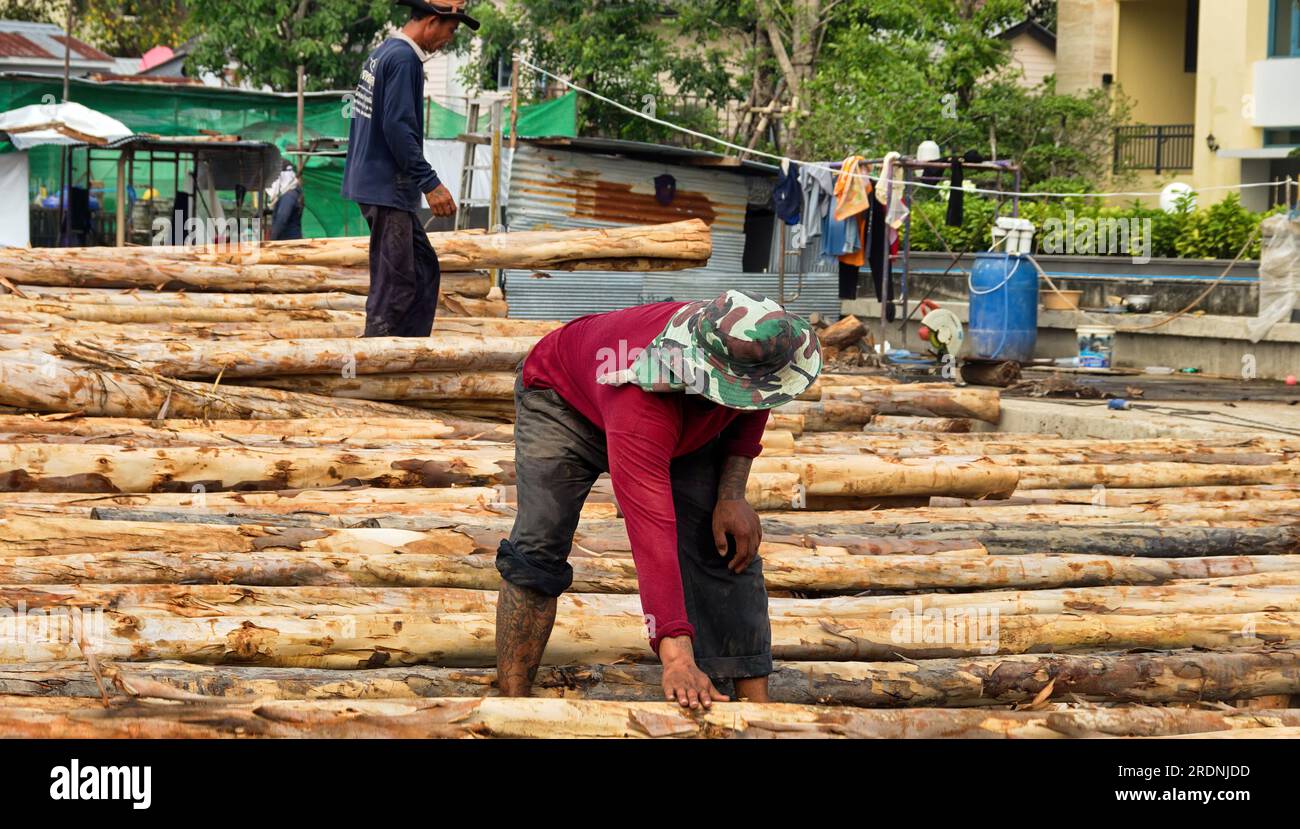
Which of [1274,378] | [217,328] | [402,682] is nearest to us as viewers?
[402,682]

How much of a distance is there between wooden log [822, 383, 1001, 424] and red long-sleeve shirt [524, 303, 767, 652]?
5.58m

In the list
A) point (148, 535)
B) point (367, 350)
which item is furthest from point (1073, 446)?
point (148, 535)

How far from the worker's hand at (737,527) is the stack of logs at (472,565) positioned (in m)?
0.47

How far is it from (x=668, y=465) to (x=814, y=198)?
43.5 ft

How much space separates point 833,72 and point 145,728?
20258mm

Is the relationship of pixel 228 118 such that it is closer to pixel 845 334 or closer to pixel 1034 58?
pixel 845 334

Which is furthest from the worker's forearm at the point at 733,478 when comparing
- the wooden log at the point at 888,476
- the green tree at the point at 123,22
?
the green tree at the point at 123,22

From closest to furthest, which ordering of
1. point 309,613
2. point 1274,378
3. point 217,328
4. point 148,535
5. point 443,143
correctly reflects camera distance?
point 309,613
point 148,535
point 217,328
point 1274,378
point 443,143

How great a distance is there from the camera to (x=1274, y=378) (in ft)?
47.2

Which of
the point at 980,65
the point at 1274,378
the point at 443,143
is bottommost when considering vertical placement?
the point at 1274,378

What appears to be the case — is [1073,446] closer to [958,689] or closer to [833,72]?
[958,689]

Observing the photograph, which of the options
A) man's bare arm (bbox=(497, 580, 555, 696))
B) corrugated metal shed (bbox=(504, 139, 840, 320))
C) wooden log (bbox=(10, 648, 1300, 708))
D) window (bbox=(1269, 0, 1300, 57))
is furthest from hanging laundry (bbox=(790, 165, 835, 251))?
man's bare arm (bbox=(497, 580, 555, 696))

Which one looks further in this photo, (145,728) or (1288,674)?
(1288,674)

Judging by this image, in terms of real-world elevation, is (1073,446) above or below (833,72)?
below
